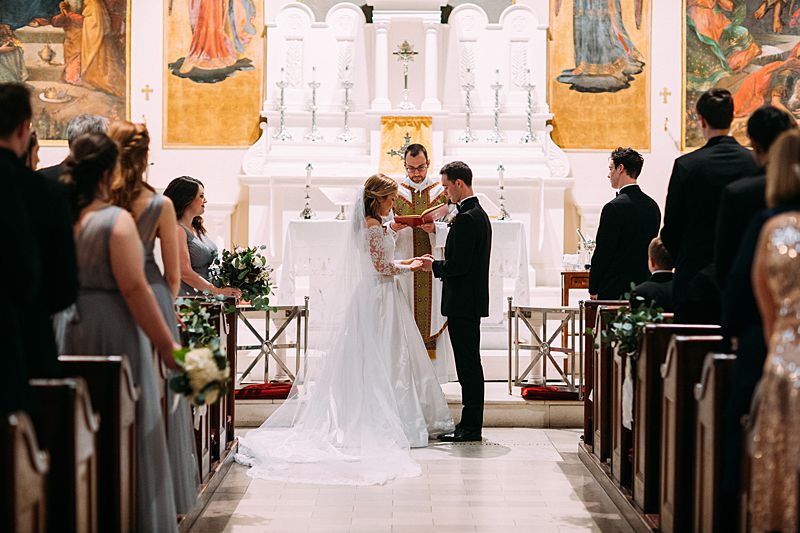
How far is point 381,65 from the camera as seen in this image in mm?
12164

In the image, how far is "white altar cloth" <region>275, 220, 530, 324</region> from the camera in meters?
9.17

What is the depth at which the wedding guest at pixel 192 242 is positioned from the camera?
21.4 feet

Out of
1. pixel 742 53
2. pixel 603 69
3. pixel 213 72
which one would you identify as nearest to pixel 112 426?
pixel 213 72

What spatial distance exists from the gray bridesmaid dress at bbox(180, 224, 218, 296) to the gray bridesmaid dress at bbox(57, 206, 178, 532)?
103 inches

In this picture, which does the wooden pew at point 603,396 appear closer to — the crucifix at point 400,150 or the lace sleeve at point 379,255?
the lace sleeve at point 379,255

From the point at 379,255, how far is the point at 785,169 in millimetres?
4109

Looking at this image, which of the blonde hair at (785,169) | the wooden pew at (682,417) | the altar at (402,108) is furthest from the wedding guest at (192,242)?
the altar at (402,108)

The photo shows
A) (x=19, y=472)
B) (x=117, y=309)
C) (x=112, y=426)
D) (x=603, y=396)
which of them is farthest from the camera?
(x=603, y=396)

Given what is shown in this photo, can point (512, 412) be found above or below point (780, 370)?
below

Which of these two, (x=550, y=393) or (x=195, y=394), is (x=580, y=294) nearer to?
(x=550, y=393)

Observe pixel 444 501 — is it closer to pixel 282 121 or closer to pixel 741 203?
pixel 741 203

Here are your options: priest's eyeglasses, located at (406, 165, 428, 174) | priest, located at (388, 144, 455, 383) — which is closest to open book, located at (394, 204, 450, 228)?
priest, located at (388, 144, 455, 383)

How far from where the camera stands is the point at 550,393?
26.3 feet

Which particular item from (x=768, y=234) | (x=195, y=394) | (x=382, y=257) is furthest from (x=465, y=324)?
(x=768, y=234)
